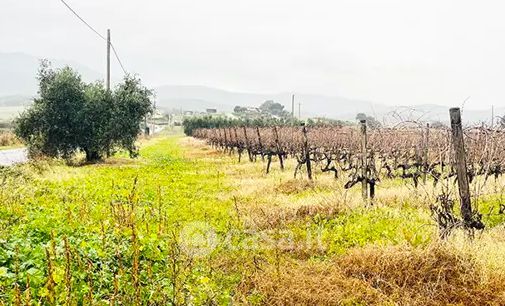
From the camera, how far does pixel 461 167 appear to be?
8.12m

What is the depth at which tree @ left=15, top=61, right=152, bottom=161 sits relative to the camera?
27297 millimetres

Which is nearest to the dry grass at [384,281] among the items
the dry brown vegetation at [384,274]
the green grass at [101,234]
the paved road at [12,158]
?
the dry brown vegetation at [384,274]

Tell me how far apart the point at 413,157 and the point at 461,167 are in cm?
1477

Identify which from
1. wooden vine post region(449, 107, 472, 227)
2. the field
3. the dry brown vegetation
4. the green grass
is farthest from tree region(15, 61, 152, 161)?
wooden vine post region(449, 107, 472, 227)

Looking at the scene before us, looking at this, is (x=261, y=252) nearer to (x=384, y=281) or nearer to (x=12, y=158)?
(x=384, y=281)

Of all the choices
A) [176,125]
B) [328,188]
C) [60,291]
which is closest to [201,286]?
[60,291]

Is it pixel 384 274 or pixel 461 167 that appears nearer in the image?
pixel 384 274

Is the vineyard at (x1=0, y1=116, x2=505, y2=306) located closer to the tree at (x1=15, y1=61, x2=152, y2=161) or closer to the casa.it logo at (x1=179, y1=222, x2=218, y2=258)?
the casa.it logo at (x1=179, y1=222, x2=218, y2=258)

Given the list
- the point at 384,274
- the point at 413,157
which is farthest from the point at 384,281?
the point at 413,157

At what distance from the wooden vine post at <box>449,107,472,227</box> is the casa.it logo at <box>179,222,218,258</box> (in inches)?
167

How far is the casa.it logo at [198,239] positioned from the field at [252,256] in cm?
2

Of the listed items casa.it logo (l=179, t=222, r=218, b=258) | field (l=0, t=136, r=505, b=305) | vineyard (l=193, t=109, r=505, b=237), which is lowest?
casa.it logo (l=179, t=222, r=218, b=258)

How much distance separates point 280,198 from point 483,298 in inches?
312

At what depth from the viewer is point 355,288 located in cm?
640
